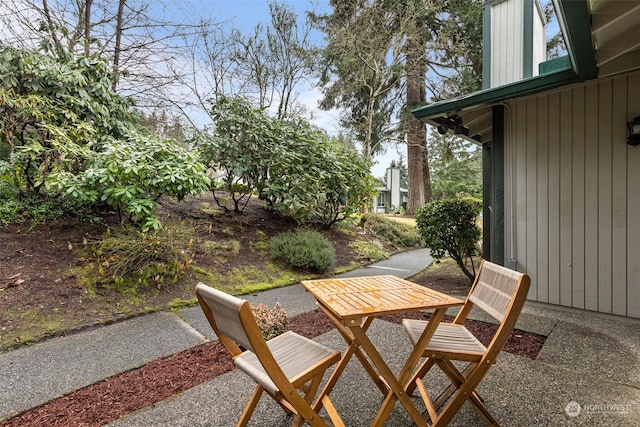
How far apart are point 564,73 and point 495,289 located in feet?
8.98

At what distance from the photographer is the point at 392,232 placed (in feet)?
31.1

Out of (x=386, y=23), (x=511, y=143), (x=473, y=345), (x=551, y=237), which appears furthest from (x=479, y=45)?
(x=473, y=345)

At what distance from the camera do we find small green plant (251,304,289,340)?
9.30 ft

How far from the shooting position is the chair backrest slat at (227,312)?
4.35 feet

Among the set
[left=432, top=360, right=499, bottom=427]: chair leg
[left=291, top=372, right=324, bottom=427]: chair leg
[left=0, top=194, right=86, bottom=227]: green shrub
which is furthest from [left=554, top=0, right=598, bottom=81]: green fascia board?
[left=0, top=194, right=86, bottom=227]: green shrub

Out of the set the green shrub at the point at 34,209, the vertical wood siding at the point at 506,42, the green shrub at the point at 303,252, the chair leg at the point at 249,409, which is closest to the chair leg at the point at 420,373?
the chair leg at the point at 249,409

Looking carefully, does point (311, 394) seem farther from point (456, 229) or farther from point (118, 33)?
point (118, 33)

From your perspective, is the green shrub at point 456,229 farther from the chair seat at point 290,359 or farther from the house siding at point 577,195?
the chair seat at point 290,359

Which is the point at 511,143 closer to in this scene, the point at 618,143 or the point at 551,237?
the point at 618,143

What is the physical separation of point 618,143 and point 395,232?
20.9ft

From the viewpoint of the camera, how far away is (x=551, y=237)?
384cm

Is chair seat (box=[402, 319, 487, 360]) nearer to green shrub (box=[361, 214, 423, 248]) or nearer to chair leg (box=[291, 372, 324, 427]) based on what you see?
chair leg (box=[291, 372, 324, 427])

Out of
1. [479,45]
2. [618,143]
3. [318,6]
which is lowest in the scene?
[618,143]

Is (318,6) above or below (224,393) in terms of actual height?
above
